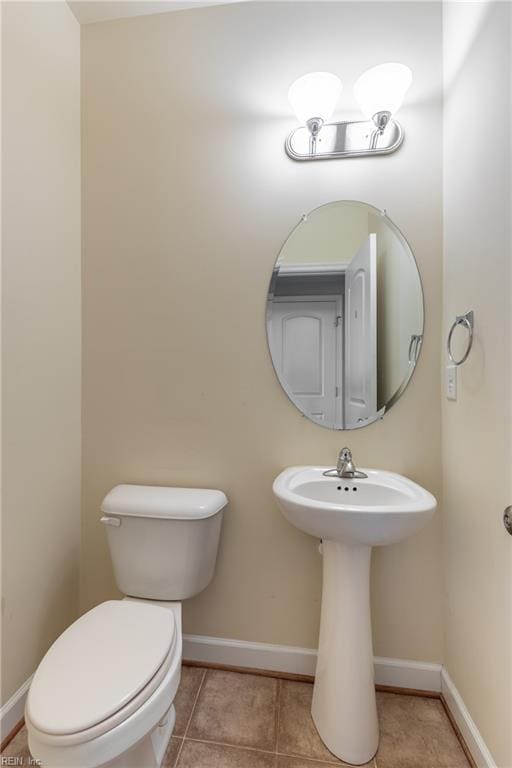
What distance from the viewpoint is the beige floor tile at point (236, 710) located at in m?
1.12

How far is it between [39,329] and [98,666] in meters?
1.04

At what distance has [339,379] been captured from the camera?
1.33 m

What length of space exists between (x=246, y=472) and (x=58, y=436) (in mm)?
730

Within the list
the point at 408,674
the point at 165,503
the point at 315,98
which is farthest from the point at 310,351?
the point at 408,674

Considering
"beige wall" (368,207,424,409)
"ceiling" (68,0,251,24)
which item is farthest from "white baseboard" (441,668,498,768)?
"ceiling" (68,0,251,24)

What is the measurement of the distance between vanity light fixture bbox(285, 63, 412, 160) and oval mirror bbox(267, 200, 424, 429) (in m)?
0.20

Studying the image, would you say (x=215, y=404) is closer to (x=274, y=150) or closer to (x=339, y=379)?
(x=339, y=379)

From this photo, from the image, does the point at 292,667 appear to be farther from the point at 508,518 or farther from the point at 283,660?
the point at 508,518

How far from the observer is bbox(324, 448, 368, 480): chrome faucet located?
121 centimetres

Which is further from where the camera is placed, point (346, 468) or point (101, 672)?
point (346, 468)

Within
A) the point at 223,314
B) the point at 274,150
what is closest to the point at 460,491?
the point at 223,314

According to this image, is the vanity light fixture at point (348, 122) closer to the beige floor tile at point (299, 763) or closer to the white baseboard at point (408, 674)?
the white baseboard at point (408, 674)

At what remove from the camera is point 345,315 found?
133 centimetres

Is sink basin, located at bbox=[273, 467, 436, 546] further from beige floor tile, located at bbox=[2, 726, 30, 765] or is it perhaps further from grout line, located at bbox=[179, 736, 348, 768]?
beige floor tile, located at bbox=[2, 726, 30, 765]
